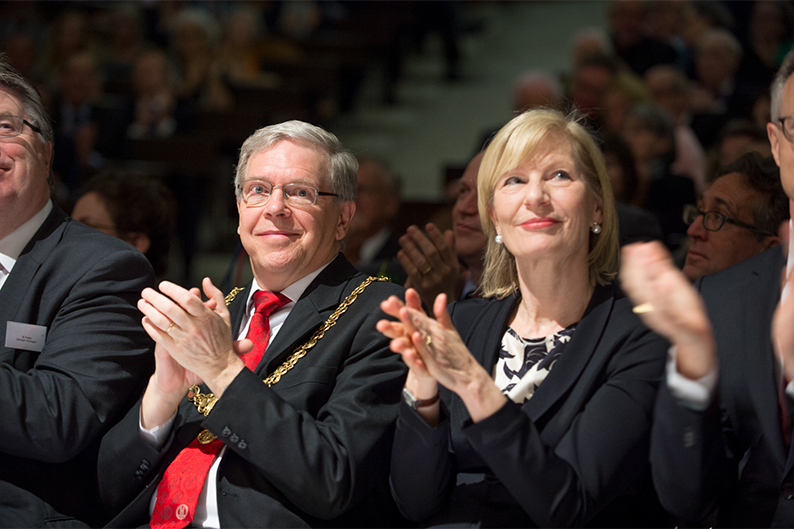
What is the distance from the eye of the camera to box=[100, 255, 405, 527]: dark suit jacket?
1670 mm

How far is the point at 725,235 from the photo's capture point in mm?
2336

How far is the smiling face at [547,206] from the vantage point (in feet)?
5.82

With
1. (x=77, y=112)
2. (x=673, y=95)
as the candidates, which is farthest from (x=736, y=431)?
(x=77, y=112)

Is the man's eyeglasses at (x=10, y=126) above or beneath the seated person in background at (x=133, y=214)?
above

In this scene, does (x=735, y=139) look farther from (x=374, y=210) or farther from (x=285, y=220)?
(x=285, y=220)

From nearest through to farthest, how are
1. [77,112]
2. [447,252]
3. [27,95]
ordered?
[27,95]
[447,252]
[77,112]

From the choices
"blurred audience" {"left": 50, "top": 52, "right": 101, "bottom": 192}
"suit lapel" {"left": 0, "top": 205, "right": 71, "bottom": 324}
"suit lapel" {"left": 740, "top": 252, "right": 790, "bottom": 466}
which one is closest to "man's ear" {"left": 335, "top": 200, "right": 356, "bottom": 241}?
"suit lapel" {"left": 0, "top": 205, "right": 71, "bottom": 324}

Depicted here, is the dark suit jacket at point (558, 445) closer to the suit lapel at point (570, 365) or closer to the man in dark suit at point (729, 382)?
the suit lapel at point (570, 365)

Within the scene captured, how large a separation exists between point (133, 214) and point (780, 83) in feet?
6.21

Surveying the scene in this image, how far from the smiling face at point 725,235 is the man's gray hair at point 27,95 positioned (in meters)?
1.78

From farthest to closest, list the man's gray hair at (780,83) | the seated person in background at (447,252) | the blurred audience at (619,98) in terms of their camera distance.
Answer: the blurred audience at (619,98) < the seated person in background at (447,252) < the man's gray hair at (780,83)

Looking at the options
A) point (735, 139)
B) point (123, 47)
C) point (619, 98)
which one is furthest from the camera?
point (123, 47)

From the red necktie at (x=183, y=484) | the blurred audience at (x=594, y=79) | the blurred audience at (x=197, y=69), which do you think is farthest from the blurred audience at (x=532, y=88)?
the red necktie at (x=183, y=484)

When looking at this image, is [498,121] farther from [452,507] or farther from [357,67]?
[452,507]
